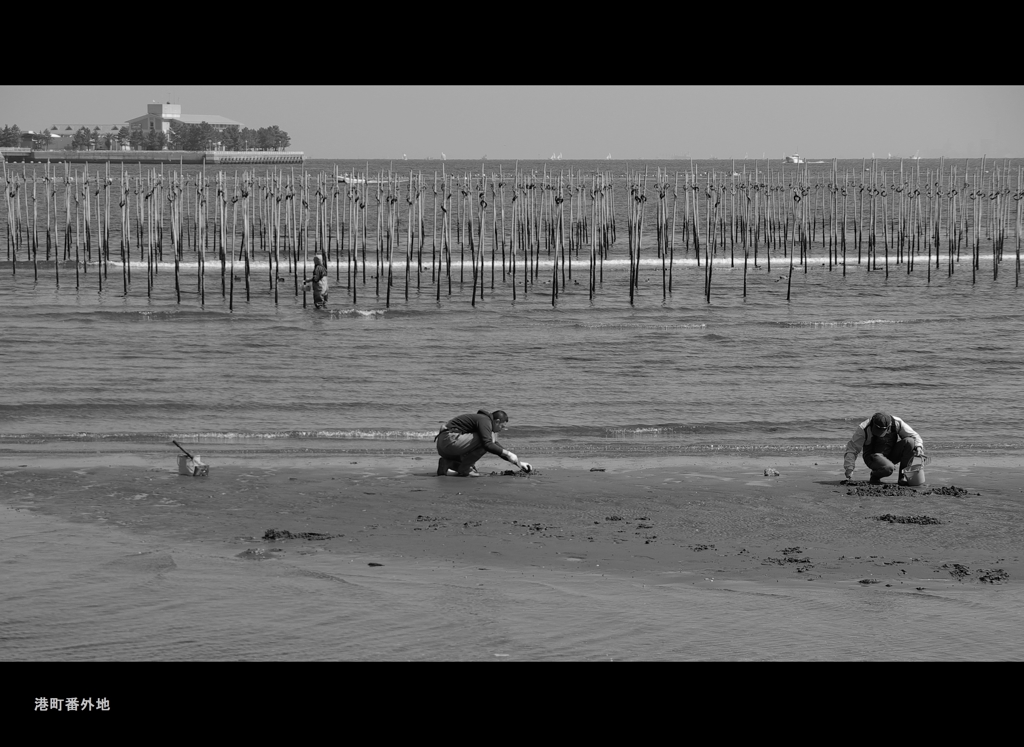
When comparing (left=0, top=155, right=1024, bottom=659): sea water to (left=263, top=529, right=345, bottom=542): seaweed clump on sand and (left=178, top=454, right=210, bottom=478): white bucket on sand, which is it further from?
(left=178, top=454, right=210, bottom=478): white bucket on sand

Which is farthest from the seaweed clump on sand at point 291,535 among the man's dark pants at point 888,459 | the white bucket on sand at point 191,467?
the man's dark pants at point 888,459

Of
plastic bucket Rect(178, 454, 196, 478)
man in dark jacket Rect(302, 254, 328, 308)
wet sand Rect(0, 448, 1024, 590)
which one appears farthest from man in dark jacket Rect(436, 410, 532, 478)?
man in dark jacket Rect(302, 254, 328, 308)

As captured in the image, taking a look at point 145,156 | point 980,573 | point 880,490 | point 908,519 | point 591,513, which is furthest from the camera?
point 145,156

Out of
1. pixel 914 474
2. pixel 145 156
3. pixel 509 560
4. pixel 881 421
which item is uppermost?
pixel 145 156

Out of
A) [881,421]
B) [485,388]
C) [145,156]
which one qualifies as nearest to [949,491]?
[881,421]

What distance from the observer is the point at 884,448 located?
39.4ft

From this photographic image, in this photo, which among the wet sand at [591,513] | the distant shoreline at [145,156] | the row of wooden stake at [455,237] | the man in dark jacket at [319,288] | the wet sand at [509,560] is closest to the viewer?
the wet sand at [509,560]

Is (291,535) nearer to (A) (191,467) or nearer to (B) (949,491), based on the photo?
(A) (191,467)

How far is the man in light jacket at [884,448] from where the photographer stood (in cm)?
1176

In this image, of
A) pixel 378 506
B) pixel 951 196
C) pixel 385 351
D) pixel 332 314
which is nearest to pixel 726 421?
pixel 378 506

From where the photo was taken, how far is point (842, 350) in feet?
80.9

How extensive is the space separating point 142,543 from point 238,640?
2942 millimetres

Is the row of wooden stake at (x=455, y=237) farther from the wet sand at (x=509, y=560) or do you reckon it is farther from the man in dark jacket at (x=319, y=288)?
the wet sand at (x=509, y=560)

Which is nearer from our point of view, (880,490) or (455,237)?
(880,490)
